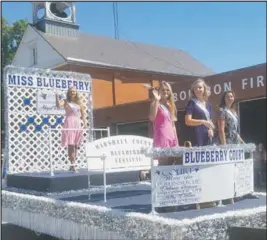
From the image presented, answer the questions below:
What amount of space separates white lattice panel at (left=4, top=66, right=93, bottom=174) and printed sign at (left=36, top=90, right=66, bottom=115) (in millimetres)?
67

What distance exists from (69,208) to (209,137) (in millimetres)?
1100

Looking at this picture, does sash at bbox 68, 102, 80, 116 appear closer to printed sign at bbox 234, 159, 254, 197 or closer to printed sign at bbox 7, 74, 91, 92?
printed sign at bbox 7, 74, 91, 92

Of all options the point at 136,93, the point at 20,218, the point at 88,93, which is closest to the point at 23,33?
the point at 136,93

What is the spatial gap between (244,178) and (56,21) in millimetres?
10286

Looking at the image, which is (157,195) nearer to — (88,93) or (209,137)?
(209,137)

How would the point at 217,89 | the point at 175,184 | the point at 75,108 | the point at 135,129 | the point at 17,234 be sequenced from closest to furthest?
the point at 175,184
the point at 17,234
the point at 75,108
the point at 217,89
the point at 135,129

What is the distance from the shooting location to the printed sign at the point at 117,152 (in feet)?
10.5

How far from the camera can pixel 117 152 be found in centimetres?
334

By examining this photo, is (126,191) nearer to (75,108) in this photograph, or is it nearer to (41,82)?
(75,108)

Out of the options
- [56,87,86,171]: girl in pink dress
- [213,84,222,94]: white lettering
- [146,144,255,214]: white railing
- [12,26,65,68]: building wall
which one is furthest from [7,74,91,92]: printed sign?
[12,26,65,68]: building wall

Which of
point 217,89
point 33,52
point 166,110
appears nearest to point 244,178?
point 166,110

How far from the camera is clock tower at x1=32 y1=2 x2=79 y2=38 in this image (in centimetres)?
1138

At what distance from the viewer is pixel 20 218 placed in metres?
A: 3.22

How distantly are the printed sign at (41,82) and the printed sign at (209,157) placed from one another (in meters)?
3.23
